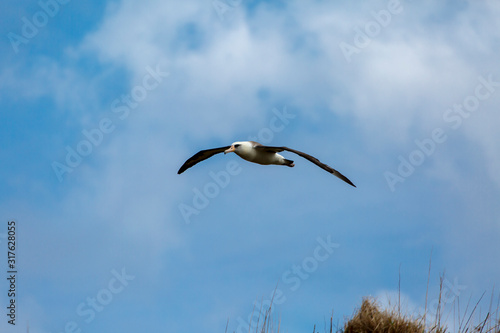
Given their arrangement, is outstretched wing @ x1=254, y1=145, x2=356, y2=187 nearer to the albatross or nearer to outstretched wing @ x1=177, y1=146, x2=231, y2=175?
the albatross

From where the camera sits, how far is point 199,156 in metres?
10.8

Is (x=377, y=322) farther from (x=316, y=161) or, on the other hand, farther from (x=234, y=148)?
(x=234, y=148)

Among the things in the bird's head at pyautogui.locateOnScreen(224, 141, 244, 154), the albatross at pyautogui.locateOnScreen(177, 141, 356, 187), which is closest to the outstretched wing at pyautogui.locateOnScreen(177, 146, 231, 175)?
the albatross at pyautogui.locateOnScreen(177, 141, 356, 187)

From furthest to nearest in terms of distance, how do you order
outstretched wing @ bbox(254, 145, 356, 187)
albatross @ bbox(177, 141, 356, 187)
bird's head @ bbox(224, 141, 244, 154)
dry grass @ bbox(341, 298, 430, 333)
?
bird's head @ bbox(224, 141, 244, 154)
albatross @ bbox(177, 141, 356, 187)
outstretched wing @ bbox(254, 145, 356, 187)
dry grass @ bbox(341, 298, 430, 333)

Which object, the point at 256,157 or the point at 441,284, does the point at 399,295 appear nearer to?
the point at 441,284

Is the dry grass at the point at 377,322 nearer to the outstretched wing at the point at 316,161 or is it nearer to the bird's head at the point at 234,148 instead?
the outstretched wing at the point at 316,161

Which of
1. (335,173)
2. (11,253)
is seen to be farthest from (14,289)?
(335,173)

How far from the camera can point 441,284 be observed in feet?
23.4

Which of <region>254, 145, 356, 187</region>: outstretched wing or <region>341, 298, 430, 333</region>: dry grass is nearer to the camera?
<region>341, 298, 430, 333</region>: dry grass

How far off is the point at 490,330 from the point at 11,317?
281 inches

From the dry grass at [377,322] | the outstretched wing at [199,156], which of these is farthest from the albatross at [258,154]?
the dry grass at [377,322]

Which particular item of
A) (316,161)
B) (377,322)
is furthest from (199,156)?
(377,322)

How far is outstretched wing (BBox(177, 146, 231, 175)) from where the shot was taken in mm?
10578

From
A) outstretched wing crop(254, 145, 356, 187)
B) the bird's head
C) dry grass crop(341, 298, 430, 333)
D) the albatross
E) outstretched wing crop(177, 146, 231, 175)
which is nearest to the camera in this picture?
dry grass crop(341, 298, 430, 333)
